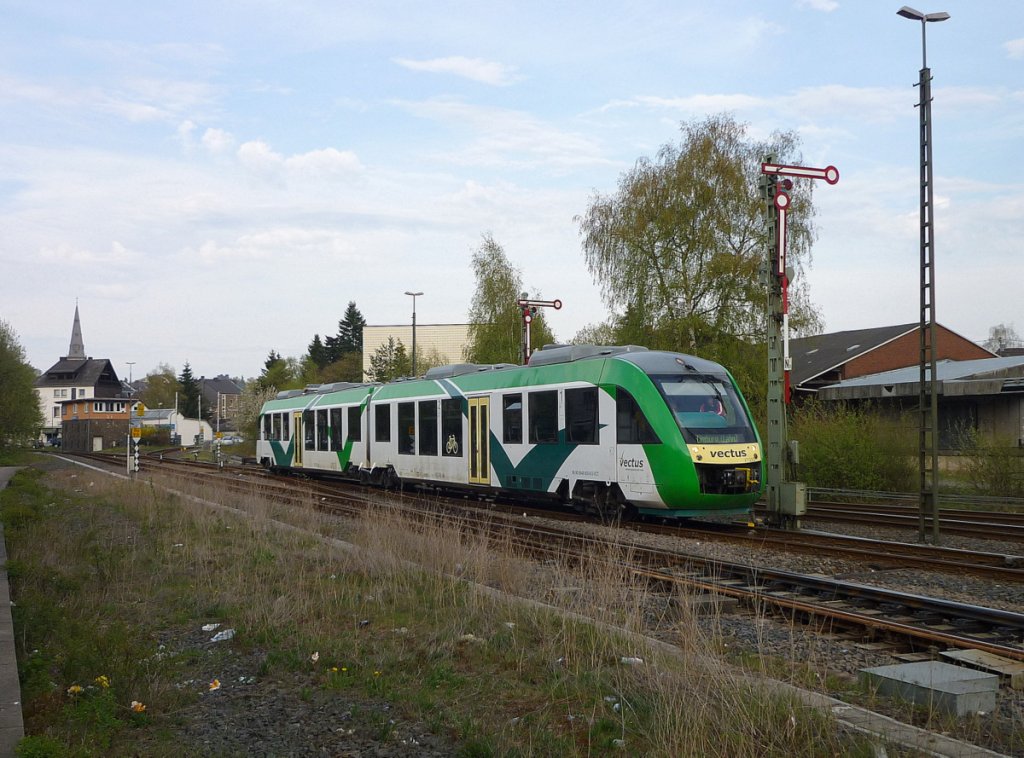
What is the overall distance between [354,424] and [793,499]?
15521 mm

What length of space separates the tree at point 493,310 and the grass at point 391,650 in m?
34.0

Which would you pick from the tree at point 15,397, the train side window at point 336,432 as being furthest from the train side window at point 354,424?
the tree at point 15,397

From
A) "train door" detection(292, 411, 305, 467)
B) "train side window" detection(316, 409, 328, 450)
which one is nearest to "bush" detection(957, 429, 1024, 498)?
"train side window" detection(316, 409, 328, 450)

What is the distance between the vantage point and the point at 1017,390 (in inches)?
1059

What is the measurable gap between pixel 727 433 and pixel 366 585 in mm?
7419

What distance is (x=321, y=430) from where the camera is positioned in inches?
1188

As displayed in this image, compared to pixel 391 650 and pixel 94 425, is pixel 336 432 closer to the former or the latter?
pixel 391 650

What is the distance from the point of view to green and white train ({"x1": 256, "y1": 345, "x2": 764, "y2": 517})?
47.6 feet

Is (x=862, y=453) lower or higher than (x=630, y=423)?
lower

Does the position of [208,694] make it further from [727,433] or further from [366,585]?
[727,433]

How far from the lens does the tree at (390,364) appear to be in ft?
233

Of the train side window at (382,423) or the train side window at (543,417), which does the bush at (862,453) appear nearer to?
the train side window at (543,417)

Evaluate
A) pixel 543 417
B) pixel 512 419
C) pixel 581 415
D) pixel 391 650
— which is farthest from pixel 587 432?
pixel 391 650

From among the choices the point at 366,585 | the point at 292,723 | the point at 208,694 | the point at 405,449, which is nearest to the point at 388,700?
the point at 292,723
